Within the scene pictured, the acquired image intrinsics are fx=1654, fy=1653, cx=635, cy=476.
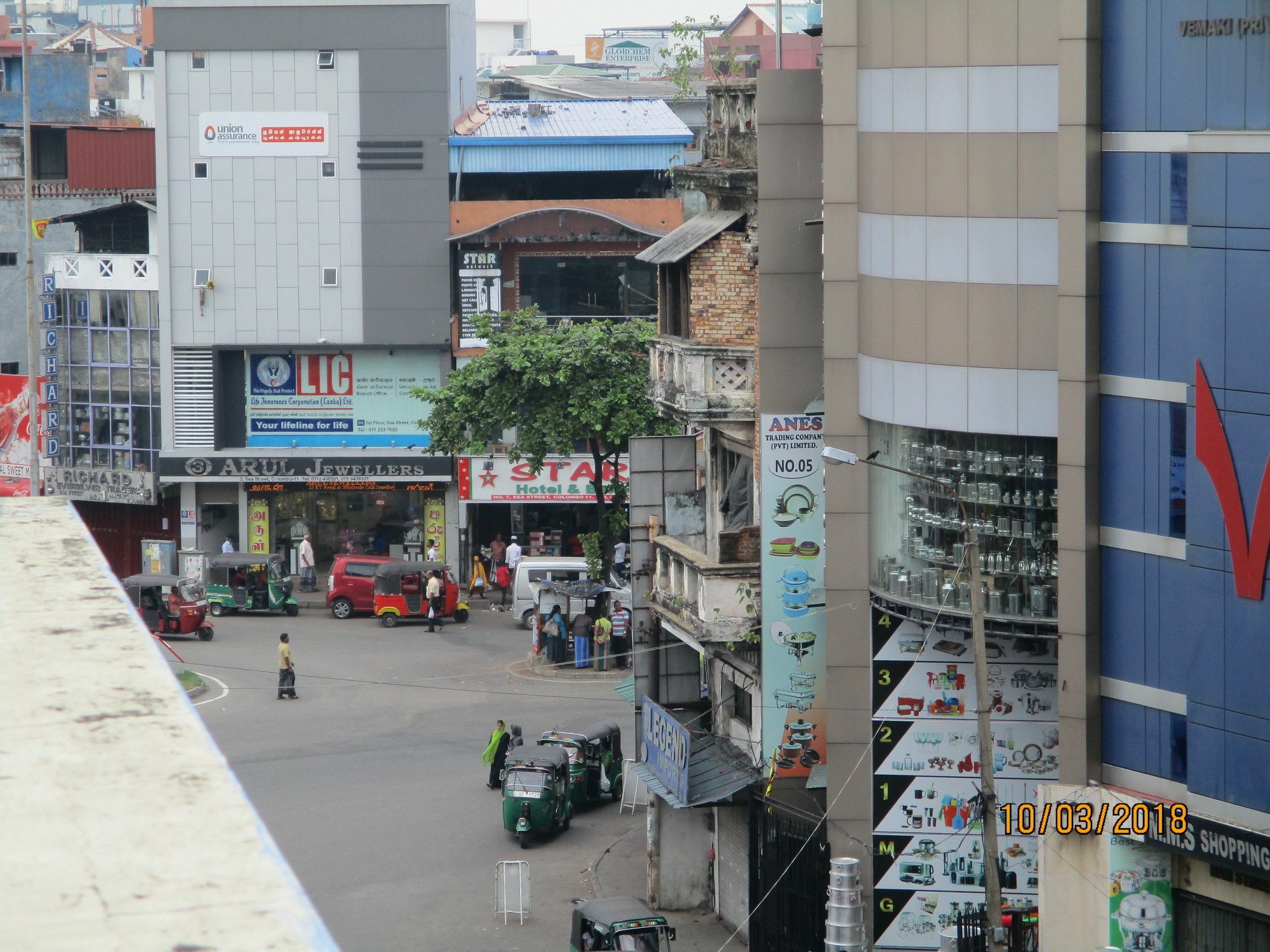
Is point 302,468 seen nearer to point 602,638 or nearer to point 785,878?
point 602,638

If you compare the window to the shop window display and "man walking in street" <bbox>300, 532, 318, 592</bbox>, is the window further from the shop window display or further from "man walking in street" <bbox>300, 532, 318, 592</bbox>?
the shop window display

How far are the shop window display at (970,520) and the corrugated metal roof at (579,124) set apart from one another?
3140 cm

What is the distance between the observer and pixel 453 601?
44094 millimetres

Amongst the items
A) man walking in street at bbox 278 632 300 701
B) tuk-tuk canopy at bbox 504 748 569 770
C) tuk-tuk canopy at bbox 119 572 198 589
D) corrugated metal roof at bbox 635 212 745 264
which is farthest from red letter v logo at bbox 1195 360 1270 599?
tuk-tuk canopy at bbox 119 572 198 589

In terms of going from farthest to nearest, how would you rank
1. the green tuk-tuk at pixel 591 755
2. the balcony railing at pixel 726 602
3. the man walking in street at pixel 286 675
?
1. the man walking in street at pixel 286 675
2. the green tuk-tuk at pixel 591 755
3. the balcony railing at pixel 726 602

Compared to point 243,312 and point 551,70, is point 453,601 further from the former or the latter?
point 551,70

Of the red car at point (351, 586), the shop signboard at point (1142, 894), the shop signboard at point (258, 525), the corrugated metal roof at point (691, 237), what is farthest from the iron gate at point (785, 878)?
the shop signboard at point (258, 525)

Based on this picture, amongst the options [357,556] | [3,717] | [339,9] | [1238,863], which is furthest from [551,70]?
[3,717]

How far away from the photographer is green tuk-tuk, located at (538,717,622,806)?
94.6 feet

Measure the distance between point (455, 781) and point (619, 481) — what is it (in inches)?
478

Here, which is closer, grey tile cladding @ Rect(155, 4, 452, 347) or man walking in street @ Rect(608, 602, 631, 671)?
man walking in street @ Rect(608, 602, 631, 671)

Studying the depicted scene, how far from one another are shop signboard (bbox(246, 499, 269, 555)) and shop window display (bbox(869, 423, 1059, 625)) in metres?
32.7

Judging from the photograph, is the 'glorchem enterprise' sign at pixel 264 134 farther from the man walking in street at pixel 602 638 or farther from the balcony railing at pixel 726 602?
the balcony railing at pixel 726 602
